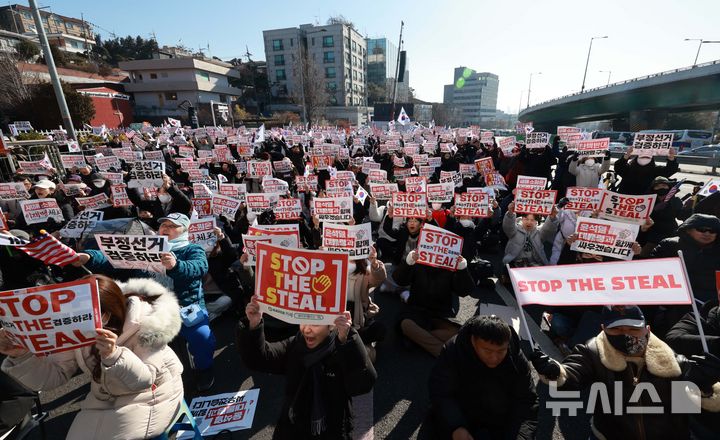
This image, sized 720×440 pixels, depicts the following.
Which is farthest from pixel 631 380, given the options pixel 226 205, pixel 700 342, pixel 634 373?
pixel 226 205

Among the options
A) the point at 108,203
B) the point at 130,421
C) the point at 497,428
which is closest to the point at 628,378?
the point at 497,428

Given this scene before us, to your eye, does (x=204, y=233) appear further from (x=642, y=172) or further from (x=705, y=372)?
(x=642, y=172)

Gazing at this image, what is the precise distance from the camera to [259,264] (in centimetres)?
240

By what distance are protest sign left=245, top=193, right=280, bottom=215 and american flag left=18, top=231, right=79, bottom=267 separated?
3054 millimetres

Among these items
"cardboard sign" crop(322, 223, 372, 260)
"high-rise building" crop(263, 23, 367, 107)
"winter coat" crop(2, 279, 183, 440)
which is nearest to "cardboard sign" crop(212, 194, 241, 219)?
"cardboard sign" crop(322, 223, 372, 260)

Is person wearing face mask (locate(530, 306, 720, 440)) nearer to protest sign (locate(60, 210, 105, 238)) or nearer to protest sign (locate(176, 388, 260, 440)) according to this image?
protest sign (locate(176, 388, 260, 440))

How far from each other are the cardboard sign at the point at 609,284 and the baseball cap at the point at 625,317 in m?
0.08

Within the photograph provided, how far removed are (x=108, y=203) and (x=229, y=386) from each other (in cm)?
552

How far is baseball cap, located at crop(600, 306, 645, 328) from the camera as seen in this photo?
7.54 feet

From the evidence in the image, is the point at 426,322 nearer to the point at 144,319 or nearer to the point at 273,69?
the point at 144,319

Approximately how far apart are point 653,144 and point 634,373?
22.5 feet

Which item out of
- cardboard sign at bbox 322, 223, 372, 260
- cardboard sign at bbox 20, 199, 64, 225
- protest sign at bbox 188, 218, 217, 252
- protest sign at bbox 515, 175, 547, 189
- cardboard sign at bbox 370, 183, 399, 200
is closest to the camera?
cardboard sign at bbox 322, 223, 372, 260

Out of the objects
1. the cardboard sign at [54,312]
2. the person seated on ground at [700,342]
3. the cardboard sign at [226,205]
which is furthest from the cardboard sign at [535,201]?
the cardboard sign at [54,312]

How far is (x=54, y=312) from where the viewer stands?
2.07 meters
